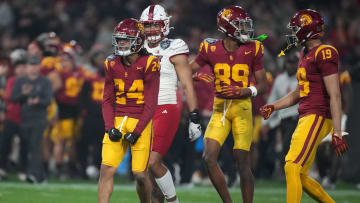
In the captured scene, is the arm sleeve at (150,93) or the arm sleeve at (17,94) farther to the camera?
the arm sleeve at (17,94)

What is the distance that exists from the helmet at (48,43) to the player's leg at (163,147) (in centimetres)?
581

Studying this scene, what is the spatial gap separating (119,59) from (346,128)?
24.0 feet

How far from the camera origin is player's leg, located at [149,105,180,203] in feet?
25.9

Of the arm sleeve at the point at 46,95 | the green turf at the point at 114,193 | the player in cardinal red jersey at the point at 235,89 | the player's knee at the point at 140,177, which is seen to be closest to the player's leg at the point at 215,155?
the player in cardinal red jersey at the point at 235,89

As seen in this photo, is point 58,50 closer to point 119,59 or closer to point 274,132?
point 274,132

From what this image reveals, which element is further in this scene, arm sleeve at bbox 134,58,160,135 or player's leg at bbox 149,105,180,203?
player's leg at bbox 149,105,180,203

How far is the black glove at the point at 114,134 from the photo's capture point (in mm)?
7117

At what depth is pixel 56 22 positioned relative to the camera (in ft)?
58.5

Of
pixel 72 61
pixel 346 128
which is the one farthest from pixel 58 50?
pixel 346 128

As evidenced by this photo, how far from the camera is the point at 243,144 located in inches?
316

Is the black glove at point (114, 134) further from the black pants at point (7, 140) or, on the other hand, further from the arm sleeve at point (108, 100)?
the black pants at point (7, 140)

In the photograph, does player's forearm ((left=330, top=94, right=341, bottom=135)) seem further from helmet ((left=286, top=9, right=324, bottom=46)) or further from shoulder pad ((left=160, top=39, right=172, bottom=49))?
shoulder pad ((left=160, top=39, right=172, bottom=49))

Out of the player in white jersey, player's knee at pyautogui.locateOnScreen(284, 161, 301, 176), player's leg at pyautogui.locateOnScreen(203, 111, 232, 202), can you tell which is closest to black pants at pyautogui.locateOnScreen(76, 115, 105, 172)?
the player in white jersey

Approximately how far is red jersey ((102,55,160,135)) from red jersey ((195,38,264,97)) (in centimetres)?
95
